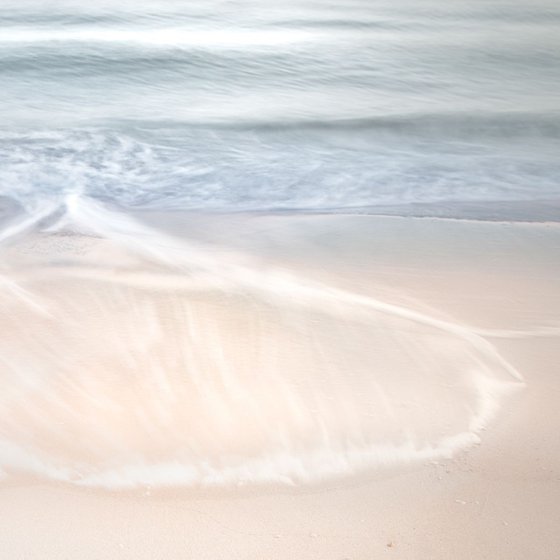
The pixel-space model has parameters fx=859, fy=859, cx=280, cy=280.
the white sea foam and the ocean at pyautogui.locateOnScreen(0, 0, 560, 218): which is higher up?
the ocean at pyautogui.locateOnScreen(0, 0, 560, 218)

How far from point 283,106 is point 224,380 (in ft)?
10.9

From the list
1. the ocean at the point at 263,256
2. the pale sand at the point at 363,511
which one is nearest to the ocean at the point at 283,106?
the ocean at the point at 263,256

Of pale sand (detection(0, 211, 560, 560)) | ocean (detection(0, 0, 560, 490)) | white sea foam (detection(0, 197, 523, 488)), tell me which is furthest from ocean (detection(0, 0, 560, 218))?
pale sand (detection(0, 211, 560, 560))

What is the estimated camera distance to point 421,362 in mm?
2074

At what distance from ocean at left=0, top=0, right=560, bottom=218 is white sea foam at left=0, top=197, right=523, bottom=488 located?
40.2 inches

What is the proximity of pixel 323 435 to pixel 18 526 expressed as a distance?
631 millimetres

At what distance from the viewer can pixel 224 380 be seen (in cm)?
199

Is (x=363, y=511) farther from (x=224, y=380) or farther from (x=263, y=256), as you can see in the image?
(x=263, y=256)

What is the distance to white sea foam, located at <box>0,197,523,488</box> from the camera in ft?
5.69

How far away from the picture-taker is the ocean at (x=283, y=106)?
3.66 m

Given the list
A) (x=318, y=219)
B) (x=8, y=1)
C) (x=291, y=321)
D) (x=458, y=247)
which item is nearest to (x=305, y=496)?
(x=291, y=321)

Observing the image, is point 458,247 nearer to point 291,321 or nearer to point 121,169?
point 291,321

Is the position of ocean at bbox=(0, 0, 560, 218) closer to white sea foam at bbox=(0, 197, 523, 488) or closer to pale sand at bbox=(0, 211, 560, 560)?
white sea foam at bbox=(0, 197, 523, 488)

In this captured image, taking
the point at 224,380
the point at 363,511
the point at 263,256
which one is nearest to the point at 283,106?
the point at 263,256
